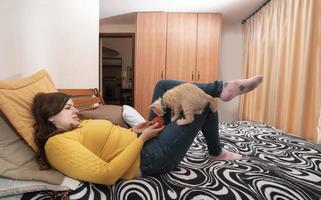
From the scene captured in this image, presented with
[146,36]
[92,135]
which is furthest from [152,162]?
[146,36]

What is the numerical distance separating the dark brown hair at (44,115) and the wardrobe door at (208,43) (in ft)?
8.68

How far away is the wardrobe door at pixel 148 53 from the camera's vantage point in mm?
3486

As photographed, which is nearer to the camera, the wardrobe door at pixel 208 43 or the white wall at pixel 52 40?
the white wall at pixel 52 40

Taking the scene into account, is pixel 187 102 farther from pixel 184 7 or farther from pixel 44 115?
pixel 184 7

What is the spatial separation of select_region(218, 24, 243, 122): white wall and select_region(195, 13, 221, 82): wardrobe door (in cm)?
54

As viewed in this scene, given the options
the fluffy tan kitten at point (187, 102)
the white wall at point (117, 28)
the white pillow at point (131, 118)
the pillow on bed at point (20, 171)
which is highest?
the white wall at point (117, 28)

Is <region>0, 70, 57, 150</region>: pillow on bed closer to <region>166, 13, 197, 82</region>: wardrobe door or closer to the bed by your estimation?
the bed

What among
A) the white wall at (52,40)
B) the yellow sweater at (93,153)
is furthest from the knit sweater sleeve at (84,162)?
the white wall at (52,40)

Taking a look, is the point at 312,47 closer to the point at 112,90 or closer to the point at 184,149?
the point at 184,149

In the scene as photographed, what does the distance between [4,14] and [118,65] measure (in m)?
4.72

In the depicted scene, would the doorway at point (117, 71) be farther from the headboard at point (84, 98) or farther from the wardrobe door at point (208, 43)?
the headboard at point (84, 98)

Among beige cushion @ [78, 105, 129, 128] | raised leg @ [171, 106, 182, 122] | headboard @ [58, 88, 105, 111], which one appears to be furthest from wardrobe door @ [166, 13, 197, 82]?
raised leg @ [171, 106, 182, 122]

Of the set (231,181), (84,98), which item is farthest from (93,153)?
(84,98)

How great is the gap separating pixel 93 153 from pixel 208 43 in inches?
114
